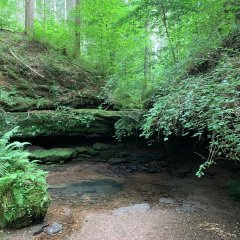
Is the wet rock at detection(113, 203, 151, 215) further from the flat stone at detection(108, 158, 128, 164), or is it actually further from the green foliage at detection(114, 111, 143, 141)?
the flat stone at detection(108, 158, 128, 164)

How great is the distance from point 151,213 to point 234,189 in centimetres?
317

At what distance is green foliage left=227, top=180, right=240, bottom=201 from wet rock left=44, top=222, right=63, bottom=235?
4934 millimetres

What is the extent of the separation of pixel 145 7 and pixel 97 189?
21.4 ft

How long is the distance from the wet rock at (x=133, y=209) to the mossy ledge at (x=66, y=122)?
4415 millimetres

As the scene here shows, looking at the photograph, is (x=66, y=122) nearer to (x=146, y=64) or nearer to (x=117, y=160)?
(x=117, y=160)

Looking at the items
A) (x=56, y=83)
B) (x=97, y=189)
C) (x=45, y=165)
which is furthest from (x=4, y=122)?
(x=97, y=189)

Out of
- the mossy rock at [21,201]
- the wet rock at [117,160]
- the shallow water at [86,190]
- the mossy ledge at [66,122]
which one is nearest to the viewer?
the mossy rock at [21,201]

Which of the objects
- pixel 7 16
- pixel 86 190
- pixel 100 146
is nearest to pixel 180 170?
pixel 100 146

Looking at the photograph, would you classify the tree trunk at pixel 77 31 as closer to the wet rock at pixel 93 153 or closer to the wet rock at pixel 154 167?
the wet rock at pixel 93 153

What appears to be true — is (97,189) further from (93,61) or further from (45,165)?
(93,61)

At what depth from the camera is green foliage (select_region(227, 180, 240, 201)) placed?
302 inches

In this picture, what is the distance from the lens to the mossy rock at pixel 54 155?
1075 cm

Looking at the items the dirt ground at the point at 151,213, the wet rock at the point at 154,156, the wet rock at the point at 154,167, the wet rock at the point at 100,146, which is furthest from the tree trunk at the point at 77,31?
the dirt ground at the point at 151,213

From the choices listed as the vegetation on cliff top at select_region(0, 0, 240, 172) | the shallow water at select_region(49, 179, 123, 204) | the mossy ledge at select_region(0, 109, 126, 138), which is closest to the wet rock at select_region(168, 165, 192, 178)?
the vegetation on cliff top at select_region(0, 0, 240, 172)
